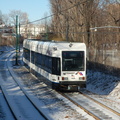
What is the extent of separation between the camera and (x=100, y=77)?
2370 cm

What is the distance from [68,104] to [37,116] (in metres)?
2.88

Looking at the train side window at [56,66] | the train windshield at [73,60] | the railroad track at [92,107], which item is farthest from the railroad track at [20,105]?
the train windshield at [73,60]

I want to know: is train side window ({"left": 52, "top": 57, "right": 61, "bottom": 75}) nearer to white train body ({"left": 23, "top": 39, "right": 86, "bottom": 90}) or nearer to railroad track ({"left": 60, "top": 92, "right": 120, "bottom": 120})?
white train body ({"left": 23, "top": 39, "right": 86, "bottom": 90})

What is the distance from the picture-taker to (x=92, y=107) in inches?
575

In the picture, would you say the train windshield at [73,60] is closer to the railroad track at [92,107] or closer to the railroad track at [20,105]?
the railroad track at [92,107]

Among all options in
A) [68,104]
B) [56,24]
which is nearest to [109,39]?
[56,24]

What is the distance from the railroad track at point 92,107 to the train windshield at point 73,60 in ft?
4.98

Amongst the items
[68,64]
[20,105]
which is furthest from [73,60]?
[20,105]

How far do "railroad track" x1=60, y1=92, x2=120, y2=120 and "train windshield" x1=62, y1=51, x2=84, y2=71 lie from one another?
1517 mm

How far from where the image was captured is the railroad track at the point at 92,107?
12.7m

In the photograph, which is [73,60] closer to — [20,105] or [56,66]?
[56,66]

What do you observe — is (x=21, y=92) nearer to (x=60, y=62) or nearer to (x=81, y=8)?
(x=60, y=62)

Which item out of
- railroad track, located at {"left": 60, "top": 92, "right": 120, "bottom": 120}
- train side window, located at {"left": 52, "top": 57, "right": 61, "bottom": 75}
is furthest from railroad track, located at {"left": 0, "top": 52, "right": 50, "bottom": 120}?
train side window, located at {"left": 52, "top": 57, "right": 61, "bottom": 75}

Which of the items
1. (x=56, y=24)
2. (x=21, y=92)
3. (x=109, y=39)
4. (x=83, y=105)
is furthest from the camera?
(x=56, y=24)
